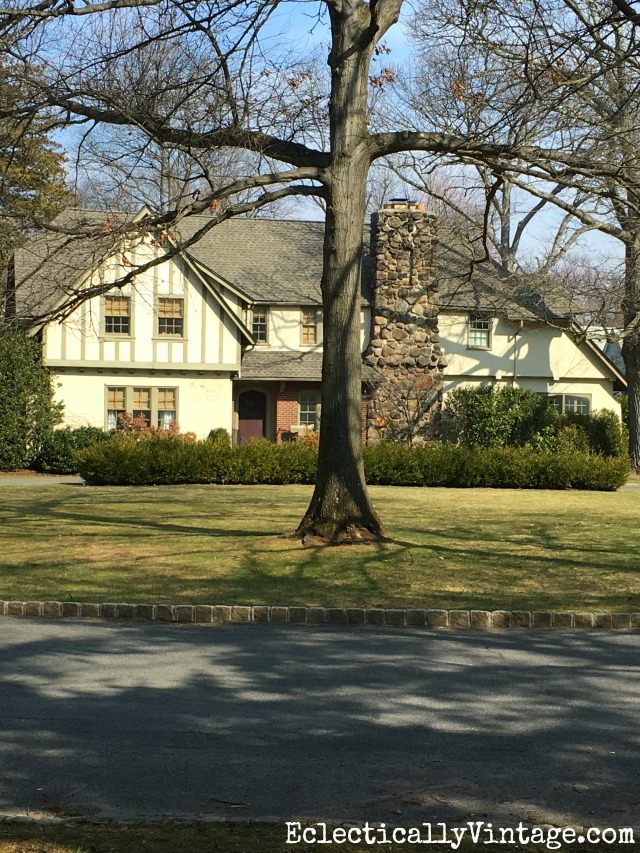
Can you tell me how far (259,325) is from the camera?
3981 cm

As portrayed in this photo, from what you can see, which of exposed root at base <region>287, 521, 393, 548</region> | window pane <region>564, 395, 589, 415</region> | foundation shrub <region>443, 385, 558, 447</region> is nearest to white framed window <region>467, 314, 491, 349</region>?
window pane <region>564, 395, 589, 415</region>

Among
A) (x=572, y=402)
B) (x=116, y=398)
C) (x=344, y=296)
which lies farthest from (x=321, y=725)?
(x=572, y=402)

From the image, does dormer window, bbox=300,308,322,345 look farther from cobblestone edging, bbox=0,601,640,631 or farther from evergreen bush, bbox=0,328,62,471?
cobblestone edging, bbox=0,601,640,631

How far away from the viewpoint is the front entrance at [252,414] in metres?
39.3

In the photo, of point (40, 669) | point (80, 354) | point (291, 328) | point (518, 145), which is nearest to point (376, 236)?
point (291, 328)

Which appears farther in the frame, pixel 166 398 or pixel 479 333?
pixel 479 333

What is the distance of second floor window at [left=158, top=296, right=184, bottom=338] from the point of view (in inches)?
1422

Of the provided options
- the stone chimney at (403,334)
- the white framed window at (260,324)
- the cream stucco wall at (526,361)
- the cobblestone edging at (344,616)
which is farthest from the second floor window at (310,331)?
the cobblestone edging at (344,616)

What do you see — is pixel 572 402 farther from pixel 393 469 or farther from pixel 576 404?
pixel 393 469

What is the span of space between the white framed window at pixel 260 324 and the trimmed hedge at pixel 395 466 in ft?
32.6

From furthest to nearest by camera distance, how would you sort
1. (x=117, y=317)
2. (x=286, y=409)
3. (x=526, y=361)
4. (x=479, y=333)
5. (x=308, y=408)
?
(x=526, y=361)
(x=479, y=333)
(x=308, y=408)
(x=286, y=409)
(x=117, y=317)

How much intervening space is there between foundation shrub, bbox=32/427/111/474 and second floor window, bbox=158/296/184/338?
4825mm

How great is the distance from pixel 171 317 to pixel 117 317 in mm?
1847

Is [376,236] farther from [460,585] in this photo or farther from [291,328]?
[460,585]
